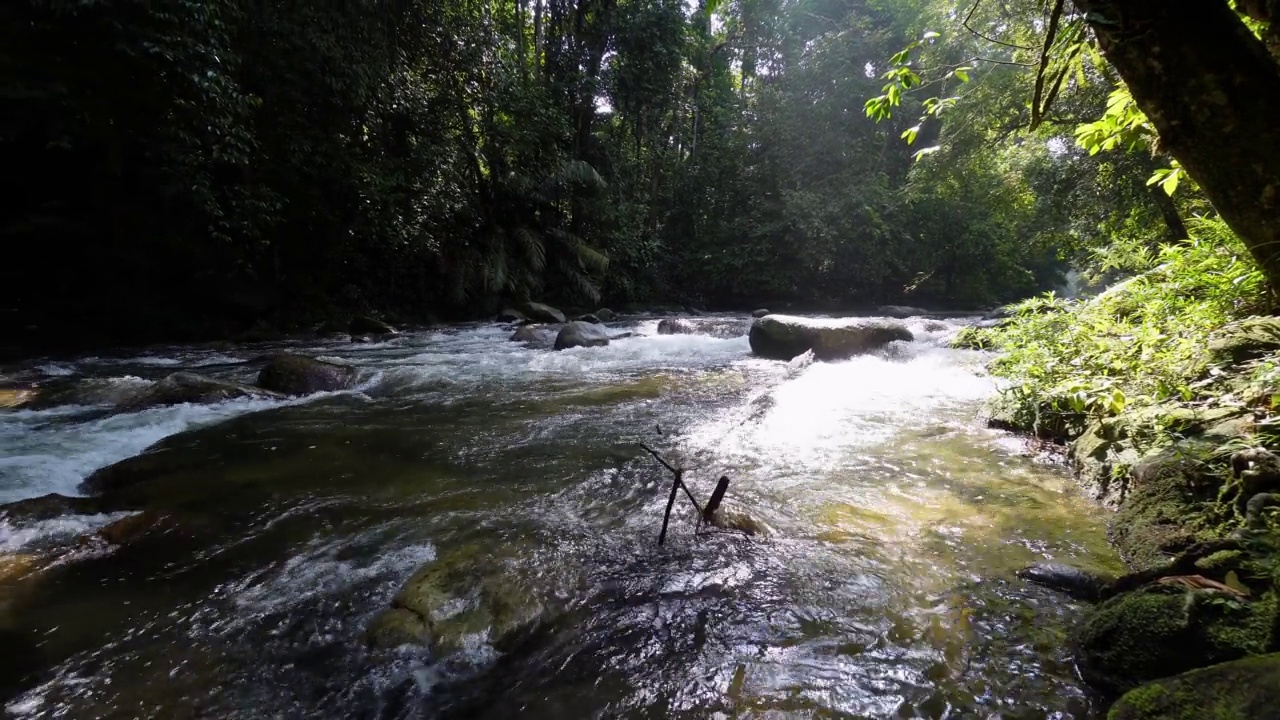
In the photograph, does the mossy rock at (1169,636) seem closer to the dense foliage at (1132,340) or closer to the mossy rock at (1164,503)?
the mossy rock at (1164,503)

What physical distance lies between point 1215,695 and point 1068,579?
1041 millimetres

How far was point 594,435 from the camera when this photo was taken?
480 cm

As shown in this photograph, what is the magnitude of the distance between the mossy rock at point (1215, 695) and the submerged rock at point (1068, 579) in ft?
2.68

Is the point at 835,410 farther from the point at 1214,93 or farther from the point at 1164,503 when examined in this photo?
the point at 1214,93

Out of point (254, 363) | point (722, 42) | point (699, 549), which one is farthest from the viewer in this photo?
point (722, 42)

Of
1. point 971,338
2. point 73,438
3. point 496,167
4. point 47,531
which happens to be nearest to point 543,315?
point 496,167

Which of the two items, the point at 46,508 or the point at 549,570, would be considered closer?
the point at 549,570

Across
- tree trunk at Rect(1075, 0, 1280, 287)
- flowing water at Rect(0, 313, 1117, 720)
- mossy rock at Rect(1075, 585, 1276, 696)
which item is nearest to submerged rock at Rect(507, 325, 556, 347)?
flowing water at Rect(0, 313, 1117, 720)

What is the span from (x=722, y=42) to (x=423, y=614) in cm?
2691

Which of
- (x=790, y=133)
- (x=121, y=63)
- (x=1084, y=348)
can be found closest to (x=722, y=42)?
(x=790, y=133)

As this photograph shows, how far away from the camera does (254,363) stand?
28.4 feet

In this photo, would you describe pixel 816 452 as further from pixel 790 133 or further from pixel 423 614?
pixel 790 133

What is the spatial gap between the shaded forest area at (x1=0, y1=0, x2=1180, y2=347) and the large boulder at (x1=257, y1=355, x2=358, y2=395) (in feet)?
11.7

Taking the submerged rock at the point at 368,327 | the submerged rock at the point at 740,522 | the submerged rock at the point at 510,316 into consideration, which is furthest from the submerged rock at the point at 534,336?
the submerged rock at the point at 740,522
